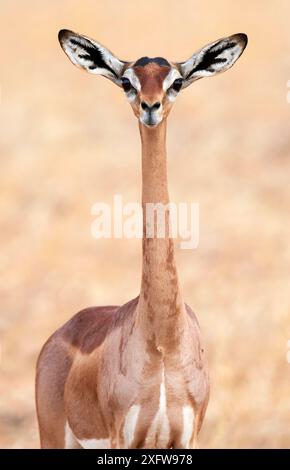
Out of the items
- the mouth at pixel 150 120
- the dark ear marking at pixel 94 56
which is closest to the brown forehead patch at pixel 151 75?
the mouth at pixel 150 120

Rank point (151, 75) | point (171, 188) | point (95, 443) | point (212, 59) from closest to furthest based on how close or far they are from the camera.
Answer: point (151, 75) < point (212, 59) < point (95, 443) < point (171, 188)

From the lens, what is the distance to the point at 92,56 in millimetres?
9898

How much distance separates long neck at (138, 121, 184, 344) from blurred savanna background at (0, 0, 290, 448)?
5.77 m

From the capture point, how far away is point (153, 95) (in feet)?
29.7

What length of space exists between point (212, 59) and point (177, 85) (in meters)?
0.62

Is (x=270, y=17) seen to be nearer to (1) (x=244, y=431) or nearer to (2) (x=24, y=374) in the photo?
(2) (x=24, y=374)

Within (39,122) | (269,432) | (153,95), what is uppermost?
(39,122)

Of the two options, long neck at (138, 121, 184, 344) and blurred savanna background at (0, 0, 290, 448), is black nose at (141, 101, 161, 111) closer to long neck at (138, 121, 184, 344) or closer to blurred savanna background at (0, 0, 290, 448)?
long neck at (138, 121, 184, 344)

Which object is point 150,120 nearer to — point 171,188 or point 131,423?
point 131,423

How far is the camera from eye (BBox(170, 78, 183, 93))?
30.6ft

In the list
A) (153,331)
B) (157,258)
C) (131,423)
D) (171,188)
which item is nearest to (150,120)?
(157,258)

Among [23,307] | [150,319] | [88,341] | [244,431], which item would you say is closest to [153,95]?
[150,319]

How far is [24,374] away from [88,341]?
8030 mm

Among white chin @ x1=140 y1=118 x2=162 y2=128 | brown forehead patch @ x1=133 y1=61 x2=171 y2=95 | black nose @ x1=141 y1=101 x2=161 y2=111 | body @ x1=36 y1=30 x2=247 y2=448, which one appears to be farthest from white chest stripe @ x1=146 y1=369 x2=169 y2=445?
brown forehead patch @ x1=133 y1=61 x2=171 y2=95
